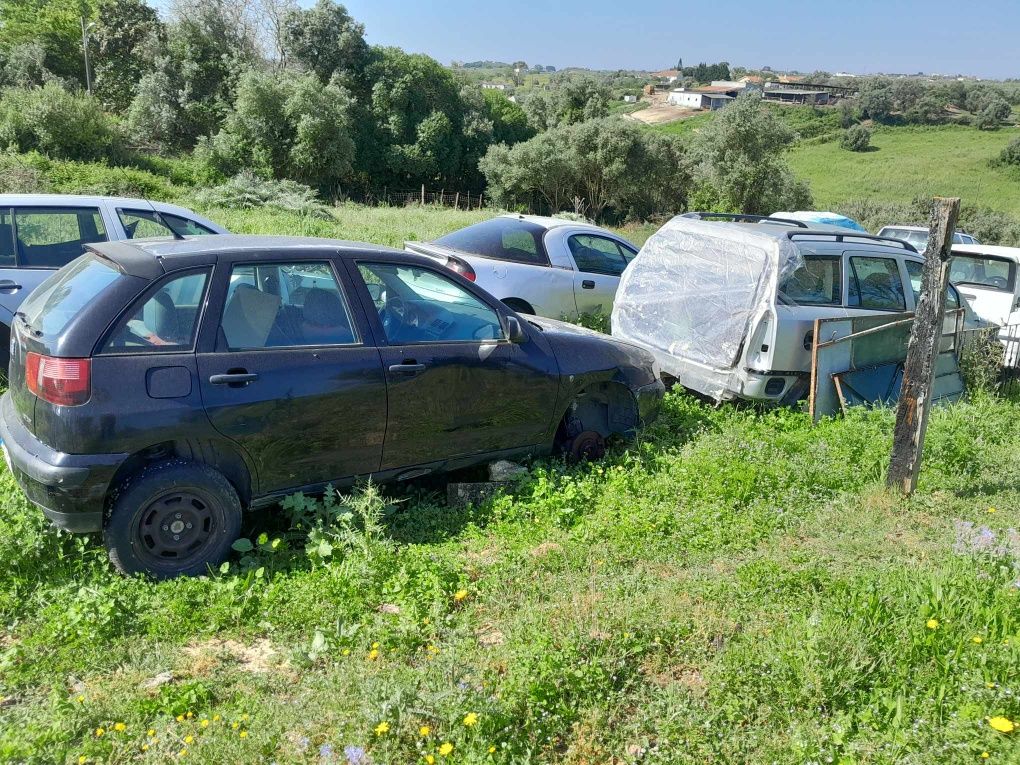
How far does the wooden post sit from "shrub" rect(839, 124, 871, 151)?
67.9 meters

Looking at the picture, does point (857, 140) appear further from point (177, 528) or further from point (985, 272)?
point (177, 528)

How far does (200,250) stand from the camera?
449 centimetres

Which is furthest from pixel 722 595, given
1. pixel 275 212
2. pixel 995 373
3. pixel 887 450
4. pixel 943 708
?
pixel 275 212

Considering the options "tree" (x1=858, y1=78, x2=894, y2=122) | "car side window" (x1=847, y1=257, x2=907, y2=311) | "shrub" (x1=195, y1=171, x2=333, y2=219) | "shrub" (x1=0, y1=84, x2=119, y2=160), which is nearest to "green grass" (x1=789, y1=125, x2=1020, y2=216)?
"tree" (x1=858, y1=78, x2=894, y2=122)

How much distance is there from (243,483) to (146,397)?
75 centimetres

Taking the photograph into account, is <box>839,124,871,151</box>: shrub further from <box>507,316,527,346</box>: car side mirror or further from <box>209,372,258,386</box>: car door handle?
<box>209,372,258,386</box>: car door handle

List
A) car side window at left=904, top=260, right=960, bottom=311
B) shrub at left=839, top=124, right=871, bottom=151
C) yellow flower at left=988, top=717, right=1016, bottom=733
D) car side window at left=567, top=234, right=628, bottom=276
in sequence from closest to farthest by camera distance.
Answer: yellow flower at left=988, top=717, right=1016, bottom=733 < car side window at left=904, top=260, right=960, bottom=311 < car side window at left=567, top=234, right=628, bottom=276 < shrub at left=839, top=124, right=871, bottom=151

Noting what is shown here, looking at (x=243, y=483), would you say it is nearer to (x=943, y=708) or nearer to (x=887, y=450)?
(x=943, y=708)

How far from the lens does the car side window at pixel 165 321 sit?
411 centimetres

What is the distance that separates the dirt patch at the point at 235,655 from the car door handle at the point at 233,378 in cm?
132

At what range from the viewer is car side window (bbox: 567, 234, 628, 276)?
9.77 meters

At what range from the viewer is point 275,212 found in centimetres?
2173

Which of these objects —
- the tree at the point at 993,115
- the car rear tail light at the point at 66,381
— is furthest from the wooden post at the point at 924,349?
the tree at the point at 993,115

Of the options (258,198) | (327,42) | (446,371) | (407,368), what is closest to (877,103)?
(327,42)
